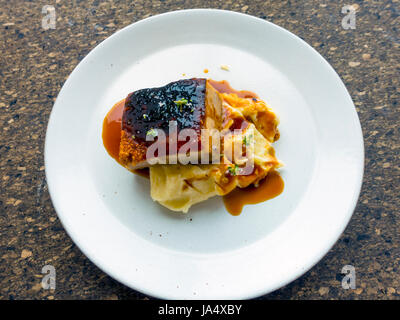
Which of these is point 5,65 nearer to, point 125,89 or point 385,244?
point 125,89

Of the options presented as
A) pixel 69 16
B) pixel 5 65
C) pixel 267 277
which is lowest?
pixel 267 277

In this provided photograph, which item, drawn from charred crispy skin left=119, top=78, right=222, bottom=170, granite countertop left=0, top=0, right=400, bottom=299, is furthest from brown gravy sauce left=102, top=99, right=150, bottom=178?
granite countertop left=0, top=0, right=400, bottom=299

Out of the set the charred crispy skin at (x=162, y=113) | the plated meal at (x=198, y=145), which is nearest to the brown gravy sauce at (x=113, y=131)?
the plated meal at (x=198, y=145)

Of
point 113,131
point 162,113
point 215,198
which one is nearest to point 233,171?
point 215,198

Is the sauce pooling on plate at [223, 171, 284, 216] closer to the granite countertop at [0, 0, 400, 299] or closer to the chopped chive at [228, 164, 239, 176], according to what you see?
the chopped chive at [228, 164, 239, 176]

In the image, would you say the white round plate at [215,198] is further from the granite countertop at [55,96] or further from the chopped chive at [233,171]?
the granite countertop at [55,96]

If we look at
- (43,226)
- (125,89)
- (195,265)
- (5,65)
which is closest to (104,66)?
(125,89)
